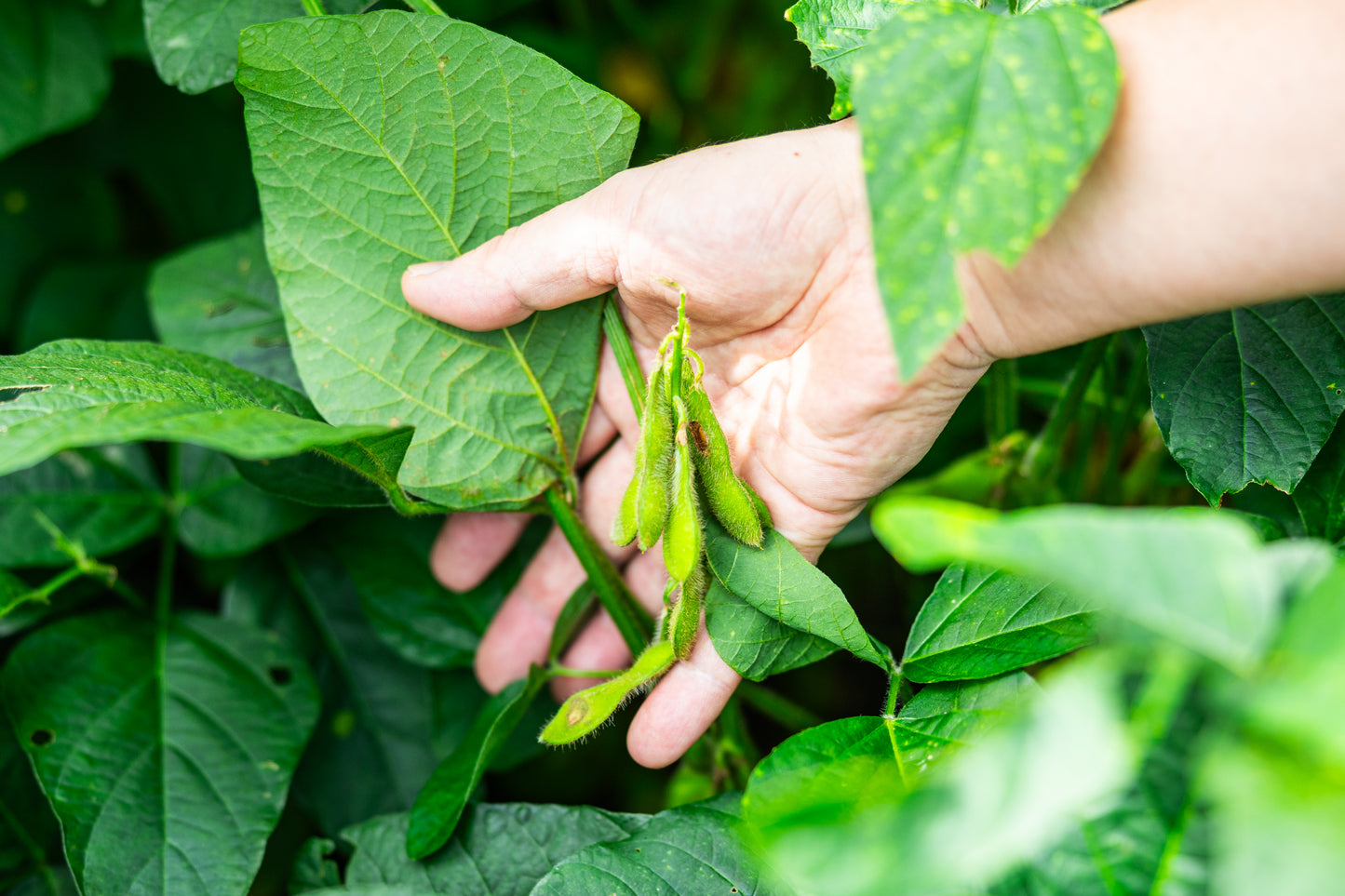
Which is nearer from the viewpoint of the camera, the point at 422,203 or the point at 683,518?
the point at 683,518

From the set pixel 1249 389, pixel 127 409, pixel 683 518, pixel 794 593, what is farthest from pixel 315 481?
pixel 1249 389

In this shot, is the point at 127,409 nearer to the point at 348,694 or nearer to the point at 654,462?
the point at 654,462

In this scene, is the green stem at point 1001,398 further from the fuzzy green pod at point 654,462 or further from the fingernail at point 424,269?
the fingernail at point 424,269

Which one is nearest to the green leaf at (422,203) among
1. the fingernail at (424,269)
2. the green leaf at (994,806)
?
the fingernail at (424,269)

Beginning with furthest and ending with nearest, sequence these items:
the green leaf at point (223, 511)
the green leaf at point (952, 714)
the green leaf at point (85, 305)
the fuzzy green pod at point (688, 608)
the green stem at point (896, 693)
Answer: the green leaf at point (85, 305) → the green leaf at point (223, 511) → the fuzzy green pod at point (688, 608) → the green stem at point (896, 693) → the green leaf at point (952, 714)

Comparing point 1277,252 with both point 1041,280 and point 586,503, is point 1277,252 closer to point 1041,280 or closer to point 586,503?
point 1041,280

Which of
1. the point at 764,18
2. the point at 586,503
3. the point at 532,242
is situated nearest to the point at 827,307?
the point at 532,242
